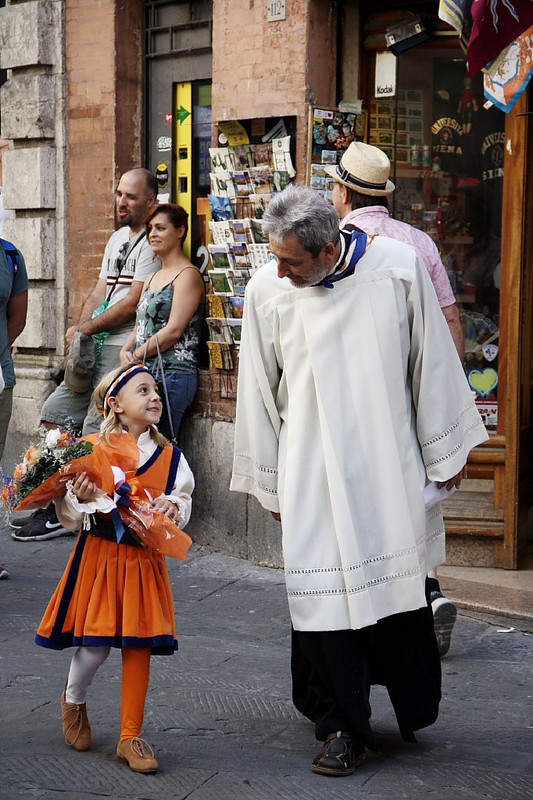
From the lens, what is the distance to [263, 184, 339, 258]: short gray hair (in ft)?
14.3

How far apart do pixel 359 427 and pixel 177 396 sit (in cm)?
355

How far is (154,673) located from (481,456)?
249 cm

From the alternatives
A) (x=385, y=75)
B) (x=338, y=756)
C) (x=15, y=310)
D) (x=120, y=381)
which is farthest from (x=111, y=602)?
(x=385, y=75)

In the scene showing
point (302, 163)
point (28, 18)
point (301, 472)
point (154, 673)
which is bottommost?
point (154, 673)

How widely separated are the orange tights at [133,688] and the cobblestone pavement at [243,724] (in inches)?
6.2

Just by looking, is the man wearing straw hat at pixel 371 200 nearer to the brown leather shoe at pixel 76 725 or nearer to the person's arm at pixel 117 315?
the brown leather shoe at pixel 76 725

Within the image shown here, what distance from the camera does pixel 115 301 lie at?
8.34 metres

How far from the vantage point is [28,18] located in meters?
9.28

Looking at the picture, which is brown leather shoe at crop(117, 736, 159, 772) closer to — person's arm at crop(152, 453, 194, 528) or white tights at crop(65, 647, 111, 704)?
white tights at crop(65, 647, 111, 704)

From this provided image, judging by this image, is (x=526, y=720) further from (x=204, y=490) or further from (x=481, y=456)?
(x=204, y=490)

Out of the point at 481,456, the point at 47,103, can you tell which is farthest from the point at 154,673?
the point at 47,103

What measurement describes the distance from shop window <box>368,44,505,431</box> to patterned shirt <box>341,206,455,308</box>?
1425 millimetres

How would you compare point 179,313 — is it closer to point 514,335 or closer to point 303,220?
point 514,335

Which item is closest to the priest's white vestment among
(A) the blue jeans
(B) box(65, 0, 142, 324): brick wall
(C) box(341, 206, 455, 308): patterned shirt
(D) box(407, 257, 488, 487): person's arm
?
(D) box(407, 257, 488, 487): person's arm
